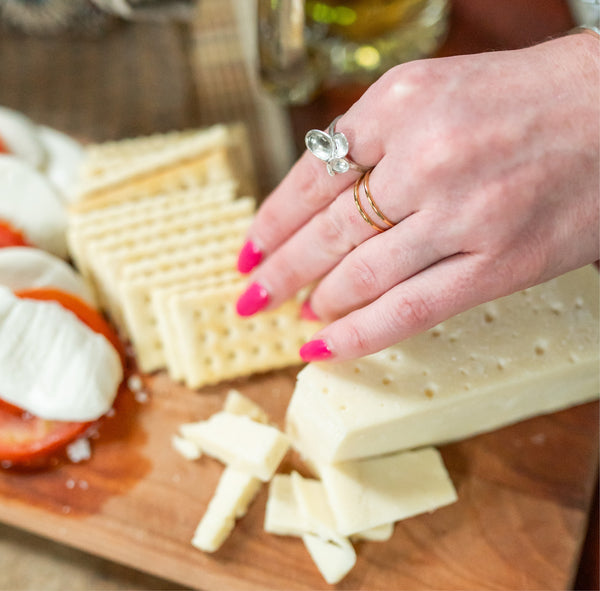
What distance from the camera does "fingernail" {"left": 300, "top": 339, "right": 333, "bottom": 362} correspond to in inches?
30.8

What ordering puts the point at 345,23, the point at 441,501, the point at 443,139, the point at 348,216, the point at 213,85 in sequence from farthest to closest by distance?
the point at 213,85 → the point at 345,23 → the point at 441,501 → the point at 348,216 → the point at 443,139

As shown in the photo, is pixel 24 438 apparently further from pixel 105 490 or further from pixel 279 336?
pixel 279 336

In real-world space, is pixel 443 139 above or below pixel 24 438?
above

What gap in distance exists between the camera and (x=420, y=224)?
26.3 inches

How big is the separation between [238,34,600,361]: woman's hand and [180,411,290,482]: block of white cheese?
203mm

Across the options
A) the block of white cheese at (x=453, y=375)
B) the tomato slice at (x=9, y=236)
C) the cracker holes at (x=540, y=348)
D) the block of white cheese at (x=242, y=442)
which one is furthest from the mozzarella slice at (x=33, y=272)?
the cracker holes at (x=540, y=348)

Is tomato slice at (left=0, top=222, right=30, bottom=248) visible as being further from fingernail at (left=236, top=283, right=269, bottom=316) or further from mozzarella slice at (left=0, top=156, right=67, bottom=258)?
fingernail at (left=236, top=283, right=269, bottom=316)

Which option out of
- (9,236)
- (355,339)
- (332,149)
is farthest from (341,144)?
(9,236)

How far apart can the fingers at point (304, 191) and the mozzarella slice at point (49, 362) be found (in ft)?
0.85

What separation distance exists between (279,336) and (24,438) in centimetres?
39

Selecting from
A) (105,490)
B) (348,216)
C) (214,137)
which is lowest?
(105,490)

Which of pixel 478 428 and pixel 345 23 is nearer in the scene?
pixel 478 428

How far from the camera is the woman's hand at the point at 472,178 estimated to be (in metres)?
0.63

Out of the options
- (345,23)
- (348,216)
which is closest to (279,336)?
(348,216)
